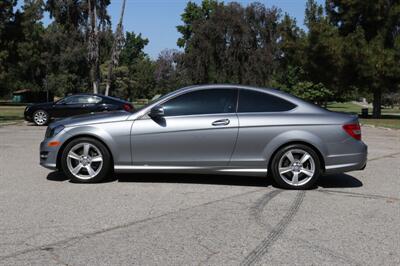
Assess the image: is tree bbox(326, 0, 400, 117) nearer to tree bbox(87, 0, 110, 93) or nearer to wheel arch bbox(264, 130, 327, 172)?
tree bbox(87, 0, 110, 93)

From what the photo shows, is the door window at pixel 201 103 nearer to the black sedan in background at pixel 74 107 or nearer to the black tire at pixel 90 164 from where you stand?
the black tire at pixel 90 164

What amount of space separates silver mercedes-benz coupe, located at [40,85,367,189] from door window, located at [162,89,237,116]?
15mm

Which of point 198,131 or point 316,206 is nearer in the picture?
point 316,206

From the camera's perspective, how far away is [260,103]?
310 inches

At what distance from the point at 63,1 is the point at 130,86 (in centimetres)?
5666

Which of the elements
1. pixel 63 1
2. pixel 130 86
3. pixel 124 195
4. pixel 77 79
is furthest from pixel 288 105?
pixel 130 86

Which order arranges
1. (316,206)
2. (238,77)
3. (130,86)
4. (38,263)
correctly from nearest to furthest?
Result: 1. (38,263)
2. (316,206)
3. (238,77)
4. (130,86)

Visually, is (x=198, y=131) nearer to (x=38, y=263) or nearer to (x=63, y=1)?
(x=38, y=263)

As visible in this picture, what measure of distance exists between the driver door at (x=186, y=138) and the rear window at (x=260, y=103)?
20 centimetres

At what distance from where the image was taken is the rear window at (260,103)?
7824mm

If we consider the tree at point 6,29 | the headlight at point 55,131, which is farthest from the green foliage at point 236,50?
the headlight at point 55,131

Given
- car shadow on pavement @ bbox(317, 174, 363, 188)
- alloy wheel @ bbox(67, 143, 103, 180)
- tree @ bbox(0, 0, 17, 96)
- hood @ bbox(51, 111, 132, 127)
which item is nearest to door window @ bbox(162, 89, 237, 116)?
hood @ bbox(51, 111, 132, 127)

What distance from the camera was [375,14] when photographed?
33.7 m

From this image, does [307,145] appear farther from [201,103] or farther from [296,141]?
[201,103]
